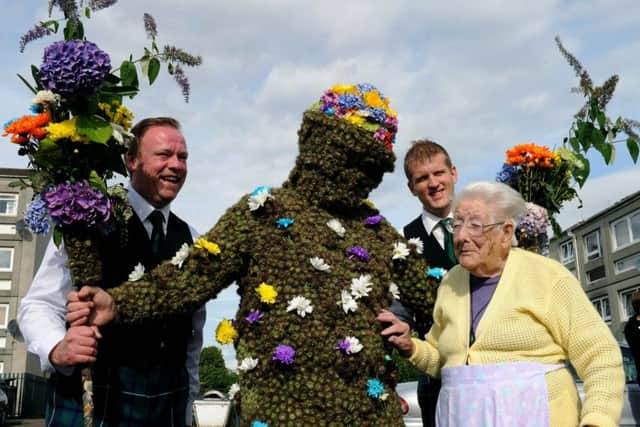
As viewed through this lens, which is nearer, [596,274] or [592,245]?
[596,274]

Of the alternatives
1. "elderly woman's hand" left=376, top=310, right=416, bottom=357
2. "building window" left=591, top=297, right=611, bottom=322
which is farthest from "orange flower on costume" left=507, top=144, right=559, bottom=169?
"building window" left=591, top=297, right=611, bottom=322

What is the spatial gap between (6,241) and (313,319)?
44198 mm

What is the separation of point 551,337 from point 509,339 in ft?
0.61

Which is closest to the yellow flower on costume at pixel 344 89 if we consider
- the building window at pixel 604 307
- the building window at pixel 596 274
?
the building window at pixel 604 307

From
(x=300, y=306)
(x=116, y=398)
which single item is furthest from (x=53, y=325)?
(x=300, y=306)

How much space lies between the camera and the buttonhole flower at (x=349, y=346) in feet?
8.81

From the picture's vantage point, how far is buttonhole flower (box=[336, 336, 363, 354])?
269 cm

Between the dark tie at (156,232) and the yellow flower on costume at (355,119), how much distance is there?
113cm

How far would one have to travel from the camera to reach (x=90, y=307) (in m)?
2.56

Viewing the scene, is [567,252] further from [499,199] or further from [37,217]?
[37,217]

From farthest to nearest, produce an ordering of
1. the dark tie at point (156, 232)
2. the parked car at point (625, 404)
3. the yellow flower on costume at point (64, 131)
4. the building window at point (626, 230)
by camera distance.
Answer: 1. the building window at point (626, 230)
2. the parked car at point (625, 404)
3. the dark tie at point (156, 232)
4. the yellow flower on costume at point (64, 131)

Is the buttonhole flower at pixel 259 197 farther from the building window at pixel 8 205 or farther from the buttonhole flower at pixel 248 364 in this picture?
the building window at pixel 8 205

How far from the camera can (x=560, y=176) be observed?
3816 millimetres

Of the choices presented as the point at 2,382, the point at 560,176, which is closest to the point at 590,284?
the point at 2,382
